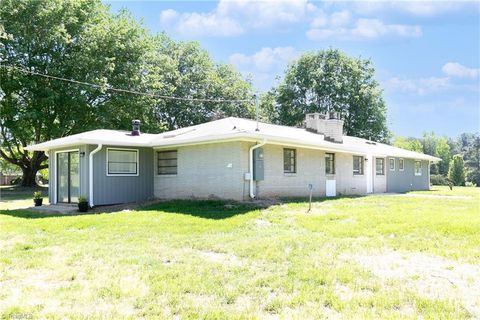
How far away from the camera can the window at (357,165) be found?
20.2 metres

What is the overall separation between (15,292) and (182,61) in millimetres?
35908

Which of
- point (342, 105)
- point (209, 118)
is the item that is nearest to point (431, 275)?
point (209, 118)

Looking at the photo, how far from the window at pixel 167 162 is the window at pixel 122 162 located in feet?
3.20

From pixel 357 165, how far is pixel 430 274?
50.9 feet

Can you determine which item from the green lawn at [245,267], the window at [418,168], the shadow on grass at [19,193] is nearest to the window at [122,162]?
the green lawn at [245,267]

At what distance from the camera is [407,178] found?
25172 mm

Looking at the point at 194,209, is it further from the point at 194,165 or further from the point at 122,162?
the point at 122,162

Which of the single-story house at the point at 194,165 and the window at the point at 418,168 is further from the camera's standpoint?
the window at the point at 418,168

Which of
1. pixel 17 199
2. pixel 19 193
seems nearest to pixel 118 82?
pixel 19 193

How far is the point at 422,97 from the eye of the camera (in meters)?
68.8

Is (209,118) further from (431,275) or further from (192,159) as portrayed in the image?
(431,275)

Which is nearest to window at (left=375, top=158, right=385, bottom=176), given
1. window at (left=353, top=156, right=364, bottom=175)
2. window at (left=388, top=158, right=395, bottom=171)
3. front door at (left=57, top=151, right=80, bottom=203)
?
window at (left=388, top=158, right=395, bottom=171)

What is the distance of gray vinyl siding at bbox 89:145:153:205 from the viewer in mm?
14352

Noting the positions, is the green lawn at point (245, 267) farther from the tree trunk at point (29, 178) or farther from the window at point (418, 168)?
the tree trunk at point (29, 178)
